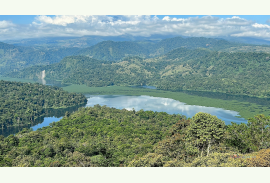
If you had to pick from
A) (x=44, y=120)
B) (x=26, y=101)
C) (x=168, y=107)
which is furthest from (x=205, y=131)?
(x=26, y=101)

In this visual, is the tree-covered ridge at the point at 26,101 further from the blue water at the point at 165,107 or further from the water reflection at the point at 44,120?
the blue water at the point at 165,107

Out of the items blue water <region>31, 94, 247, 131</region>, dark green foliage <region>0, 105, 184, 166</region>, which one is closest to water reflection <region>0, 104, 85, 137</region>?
blue water <region>31, 94, 247, 131</region>

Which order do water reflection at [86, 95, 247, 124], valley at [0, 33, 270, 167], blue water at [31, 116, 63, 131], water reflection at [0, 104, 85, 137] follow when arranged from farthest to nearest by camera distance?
1. water reflection at [86, 95, 247, 124]
2. blue water at [31, 116, 63, 131]
3. water reflection at [0, 104, 85, 137]
4. valley at [0, 33, 270, 167]

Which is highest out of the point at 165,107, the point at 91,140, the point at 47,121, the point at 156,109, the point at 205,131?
the point at 205,131

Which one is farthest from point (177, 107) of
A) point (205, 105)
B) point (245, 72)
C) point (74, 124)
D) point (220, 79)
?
point (245, 72)

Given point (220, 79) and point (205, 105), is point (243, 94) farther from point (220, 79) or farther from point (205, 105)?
point (205, 105)

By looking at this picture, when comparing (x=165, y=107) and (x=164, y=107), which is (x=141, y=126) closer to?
(x=164, y=107)

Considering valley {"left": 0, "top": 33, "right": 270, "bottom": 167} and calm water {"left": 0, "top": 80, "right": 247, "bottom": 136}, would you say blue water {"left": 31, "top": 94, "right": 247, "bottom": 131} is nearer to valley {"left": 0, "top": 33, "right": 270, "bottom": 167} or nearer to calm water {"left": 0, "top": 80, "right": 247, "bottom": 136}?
calm water {"left": 0, "top": 80, "right": 247, "bottom": 136}
